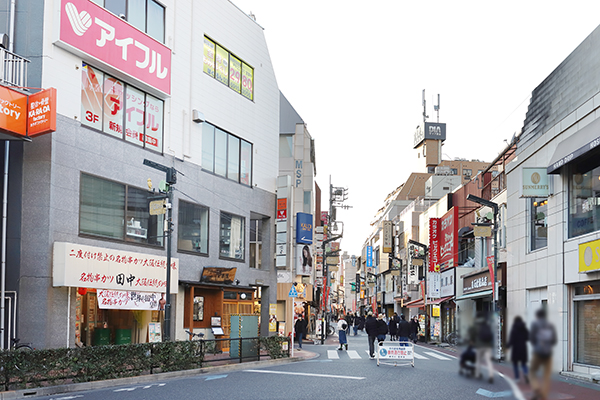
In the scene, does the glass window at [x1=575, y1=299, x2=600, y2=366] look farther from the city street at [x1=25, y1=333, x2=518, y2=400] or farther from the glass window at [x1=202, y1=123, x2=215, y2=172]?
the glass window at [x1=202, y1=123, x2=215, y2=172]

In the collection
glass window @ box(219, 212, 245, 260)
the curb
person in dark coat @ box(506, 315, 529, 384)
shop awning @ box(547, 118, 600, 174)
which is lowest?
the curb

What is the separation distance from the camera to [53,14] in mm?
25406

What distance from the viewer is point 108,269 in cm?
2673

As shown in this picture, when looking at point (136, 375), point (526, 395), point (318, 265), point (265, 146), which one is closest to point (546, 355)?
point (526, 395)

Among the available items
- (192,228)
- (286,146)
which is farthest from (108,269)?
(286,146)

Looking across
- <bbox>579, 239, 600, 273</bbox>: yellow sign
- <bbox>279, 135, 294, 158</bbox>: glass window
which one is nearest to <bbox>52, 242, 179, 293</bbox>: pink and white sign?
<bbox>579, 239, 600, 273</bbox>: yellow sign

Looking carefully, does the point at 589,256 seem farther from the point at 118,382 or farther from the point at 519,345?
the point at 519,345

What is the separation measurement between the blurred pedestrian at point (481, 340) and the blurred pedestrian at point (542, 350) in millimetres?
121

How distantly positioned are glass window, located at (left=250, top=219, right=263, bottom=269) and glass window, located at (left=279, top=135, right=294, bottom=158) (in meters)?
15.2

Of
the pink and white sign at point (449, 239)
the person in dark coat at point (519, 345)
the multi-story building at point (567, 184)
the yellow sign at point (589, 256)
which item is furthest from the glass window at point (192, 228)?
the person in dark coat at point (519, 345)

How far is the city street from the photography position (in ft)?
59.9

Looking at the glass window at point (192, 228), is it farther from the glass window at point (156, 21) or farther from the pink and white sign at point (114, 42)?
the glass window at point (156, 21)

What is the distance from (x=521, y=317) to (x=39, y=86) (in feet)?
83.1

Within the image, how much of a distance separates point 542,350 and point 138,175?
2914cm
